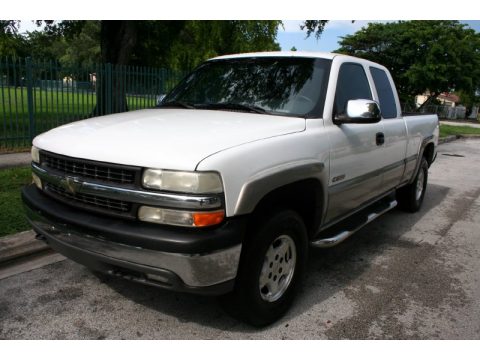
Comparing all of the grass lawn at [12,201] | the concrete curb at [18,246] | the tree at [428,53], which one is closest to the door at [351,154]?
the concrete curb at [18,246]

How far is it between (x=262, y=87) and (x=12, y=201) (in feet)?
10.9

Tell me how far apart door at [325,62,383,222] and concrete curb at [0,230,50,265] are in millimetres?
2649

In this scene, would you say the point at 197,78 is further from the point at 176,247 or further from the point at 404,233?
the point at 404,233

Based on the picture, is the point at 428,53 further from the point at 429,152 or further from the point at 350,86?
the point at 350,86

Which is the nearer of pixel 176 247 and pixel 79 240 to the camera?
pixel 176 247

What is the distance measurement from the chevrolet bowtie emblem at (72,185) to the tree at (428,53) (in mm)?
36739

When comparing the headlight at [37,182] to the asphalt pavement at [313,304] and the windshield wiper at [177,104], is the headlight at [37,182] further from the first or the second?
the windshield wiper at [177,104]

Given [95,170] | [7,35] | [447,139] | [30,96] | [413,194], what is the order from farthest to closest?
1. [447,139]
2. [7,35]
3. [30,96]
4. [413,194]
5. [95,170]

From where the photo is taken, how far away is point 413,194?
608 cm

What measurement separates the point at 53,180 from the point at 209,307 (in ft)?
4.64

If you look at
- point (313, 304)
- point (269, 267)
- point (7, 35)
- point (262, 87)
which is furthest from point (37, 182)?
point (7, 35)

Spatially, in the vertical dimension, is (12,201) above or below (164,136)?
below

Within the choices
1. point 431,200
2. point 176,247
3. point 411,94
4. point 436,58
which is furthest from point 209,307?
point 411,94

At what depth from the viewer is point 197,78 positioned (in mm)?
4266
